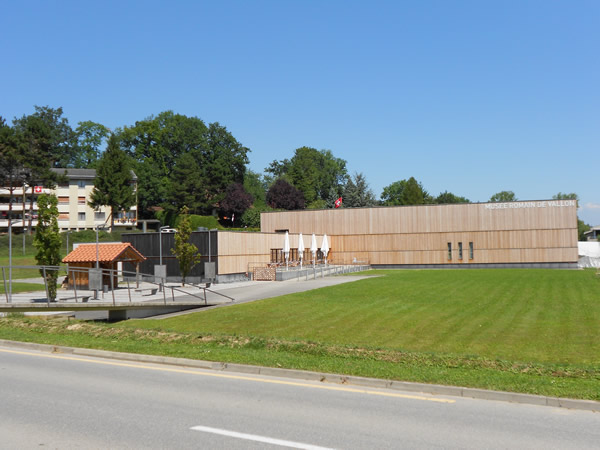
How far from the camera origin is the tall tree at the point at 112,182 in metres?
84.8

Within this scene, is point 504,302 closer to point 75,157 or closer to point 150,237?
point 150,237

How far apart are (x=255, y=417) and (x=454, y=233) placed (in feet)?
180

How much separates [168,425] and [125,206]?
3264 inches

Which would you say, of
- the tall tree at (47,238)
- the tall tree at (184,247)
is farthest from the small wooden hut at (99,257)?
the tall tree at (47,238)

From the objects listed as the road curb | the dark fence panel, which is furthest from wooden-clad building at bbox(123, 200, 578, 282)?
the road curb

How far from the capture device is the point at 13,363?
13141mm

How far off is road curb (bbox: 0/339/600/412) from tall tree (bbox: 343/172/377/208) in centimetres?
8659

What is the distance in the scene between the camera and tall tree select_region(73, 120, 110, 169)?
11928 cm

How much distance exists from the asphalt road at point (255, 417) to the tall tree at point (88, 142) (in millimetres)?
116655

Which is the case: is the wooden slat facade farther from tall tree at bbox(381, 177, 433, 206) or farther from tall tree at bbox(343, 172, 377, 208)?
tall tree at bbox(381, 177, 433, 206)

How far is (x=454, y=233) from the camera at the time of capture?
6006cm

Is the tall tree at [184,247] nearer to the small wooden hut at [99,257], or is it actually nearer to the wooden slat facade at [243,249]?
the small wooden hut at [99,257]

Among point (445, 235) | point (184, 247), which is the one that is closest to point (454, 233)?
point (445, 235)

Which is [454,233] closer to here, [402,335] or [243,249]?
[243,249]
